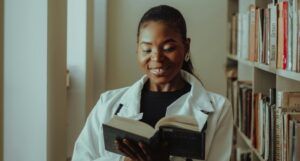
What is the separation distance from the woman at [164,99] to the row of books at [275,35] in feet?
0.99

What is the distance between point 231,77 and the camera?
3262mm

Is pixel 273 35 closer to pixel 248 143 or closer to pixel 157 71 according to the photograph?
pixel 157 71

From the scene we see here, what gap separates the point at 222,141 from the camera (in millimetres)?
1404

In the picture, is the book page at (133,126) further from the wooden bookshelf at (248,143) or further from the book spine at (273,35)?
the wooden bookshelf at (248,143)

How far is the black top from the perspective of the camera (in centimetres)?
144

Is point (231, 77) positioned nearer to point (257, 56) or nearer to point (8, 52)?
point (257, 56)

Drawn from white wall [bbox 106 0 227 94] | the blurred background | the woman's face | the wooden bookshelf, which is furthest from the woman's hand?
white wall [bbox 106 0 227 94]

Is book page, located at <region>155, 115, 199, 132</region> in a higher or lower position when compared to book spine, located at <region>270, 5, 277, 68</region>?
lower

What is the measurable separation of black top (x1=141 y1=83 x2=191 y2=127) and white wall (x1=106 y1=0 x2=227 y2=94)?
1.84 m

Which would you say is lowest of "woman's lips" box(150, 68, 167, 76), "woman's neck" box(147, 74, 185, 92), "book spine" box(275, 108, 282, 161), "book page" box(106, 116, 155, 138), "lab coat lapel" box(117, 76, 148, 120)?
"book spine" box(275, 108, 282, 161)

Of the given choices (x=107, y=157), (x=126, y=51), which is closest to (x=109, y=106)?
(x=107, y=157)

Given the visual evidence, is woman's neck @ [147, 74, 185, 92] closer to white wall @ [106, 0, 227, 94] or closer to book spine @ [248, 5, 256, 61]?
book spine @ [248, 5, 256, 61]

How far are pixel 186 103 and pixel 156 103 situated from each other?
4.2 inches

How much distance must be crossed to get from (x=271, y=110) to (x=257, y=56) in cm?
46
